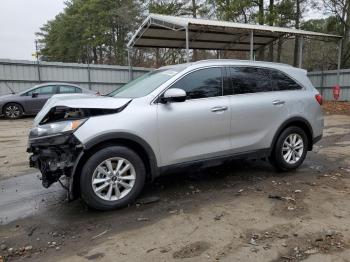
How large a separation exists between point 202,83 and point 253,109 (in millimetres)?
894

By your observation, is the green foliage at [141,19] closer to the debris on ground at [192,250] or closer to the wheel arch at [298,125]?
the wheel arch at [298,125]

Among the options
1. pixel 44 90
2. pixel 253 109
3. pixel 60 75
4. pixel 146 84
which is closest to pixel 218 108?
pixel 253 109

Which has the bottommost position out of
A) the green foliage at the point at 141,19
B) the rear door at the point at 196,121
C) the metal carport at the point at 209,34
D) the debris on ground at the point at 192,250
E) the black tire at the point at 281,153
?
the debris on ground at the point at 192,250

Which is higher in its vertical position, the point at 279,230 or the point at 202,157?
the point at 202,157

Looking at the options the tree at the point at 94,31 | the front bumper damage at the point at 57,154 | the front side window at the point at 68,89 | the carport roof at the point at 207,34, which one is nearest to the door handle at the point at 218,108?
the front bumper damage at the point at 57,154

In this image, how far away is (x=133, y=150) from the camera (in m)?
4.43

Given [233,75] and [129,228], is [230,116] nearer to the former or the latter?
[233,75]

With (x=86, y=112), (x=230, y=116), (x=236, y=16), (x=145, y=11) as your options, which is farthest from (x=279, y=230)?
(x=145, y=11)

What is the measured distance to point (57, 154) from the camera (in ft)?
13.6

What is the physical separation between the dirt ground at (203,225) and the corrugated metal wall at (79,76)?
562 inches

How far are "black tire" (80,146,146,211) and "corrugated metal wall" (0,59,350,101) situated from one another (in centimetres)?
1574

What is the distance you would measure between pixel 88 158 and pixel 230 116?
6.80ft

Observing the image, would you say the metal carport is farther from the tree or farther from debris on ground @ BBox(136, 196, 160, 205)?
the tree

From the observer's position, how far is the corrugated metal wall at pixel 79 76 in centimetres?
1784
